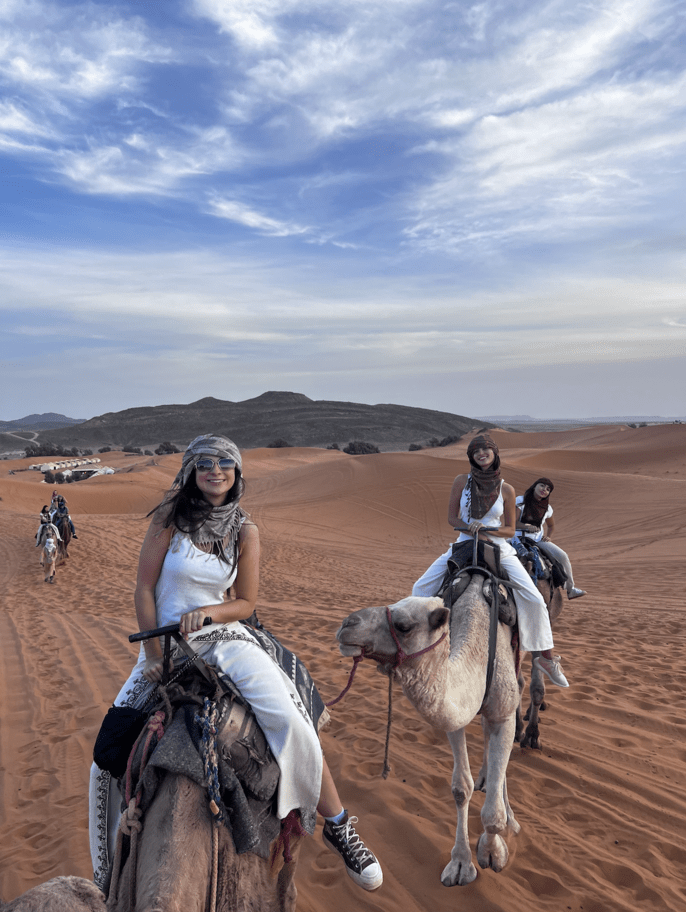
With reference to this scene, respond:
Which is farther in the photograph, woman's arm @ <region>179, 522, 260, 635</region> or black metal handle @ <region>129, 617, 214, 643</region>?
woman's arm @ <region>179, 522, 260, 635</region>

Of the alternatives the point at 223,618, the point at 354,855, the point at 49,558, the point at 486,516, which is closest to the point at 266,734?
the point at 223,618

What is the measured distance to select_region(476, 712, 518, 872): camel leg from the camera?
147 inches

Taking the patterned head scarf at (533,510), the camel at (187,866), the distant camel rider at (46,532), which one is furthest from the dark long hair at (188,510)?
the distant camel rider at (46,532)

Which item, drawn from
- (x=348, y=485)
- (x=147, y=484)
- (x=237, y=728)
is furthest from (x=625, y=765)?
(x=147, y=484)

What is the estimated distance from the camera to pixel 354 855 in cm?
289

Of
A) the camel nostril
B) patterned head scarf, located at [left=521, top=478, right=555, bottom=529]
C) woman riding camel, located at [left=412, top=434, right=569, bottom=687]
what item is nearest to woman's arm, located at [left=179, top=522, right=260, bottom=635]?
the camel nostril

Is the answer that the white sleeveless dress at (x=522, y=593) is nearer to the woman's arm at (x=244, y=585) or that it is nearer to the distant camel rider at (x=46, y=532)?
the woman's arm at (x=244, y=585)

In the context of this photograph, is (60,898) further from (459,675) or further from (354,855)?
(459,675)

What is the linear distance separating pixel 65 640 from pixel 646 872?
829 cm

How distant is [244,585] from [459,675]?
1.37 meters

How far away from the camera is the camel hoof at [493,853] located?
3832mm

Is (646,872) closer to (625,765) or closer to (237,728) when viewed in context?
(625,765)

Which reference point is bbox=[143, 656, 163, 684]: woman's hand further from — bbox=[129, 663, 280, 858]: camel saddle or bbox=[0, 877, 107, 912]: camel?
bbox=[0, 877, 107, 912]: camel

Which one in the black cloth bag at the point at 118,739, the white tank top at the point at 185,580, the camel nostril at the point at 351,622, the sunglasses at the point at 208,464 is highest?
the sunglasses at the point at 208,464
